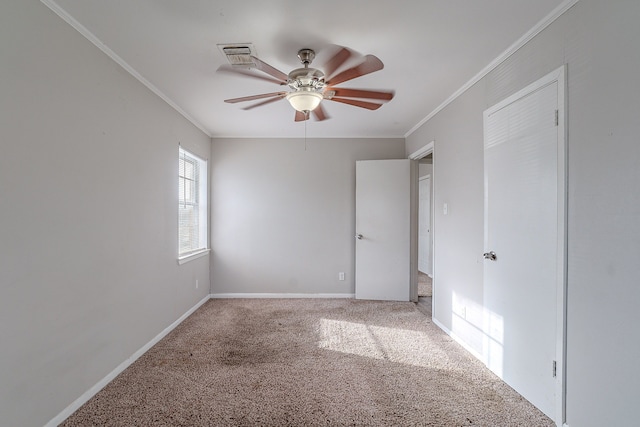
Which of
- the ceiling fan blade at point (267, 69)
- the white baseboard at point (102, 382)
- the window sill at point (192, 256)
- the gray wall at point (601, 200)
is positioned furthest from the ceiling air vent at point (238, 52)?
the white baseboard at point (102, 382)

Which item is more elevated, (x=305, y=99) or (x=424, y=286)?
(x=305, y=99)

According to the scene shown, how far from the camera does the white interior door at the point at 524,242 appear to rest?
6.12 ft

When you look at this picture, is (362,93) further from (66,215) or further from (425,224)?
(425,224)

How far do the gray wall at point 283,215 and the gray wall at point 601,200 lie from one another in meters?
2.97

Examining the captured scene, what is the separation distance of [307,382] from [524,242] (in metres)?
1.82

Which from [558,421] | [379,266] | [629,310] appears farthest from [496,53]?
[379,266]

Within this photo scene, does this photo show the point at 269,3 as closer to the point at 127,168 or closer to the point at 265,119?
the point at 127,168

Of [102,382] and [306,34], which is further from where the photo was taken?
[102,382]

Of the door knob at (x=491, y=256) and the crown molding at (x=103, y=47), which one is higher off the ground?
the crown molding at (x=103, y=47)

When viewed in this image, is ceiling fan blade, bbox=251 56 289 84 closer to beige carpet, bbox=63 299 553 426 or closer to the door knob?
the door knob

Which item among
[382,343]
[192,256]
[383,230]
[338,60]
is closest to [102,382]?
[192,256]

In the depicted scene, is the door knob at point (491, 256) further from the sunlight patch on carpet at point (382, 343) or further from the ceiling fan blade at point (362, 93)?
the ceiling fan blade at point (362, 93)

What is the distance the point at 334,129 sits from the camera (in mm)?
4387

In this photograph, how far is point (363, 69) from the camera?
1.92 meters
